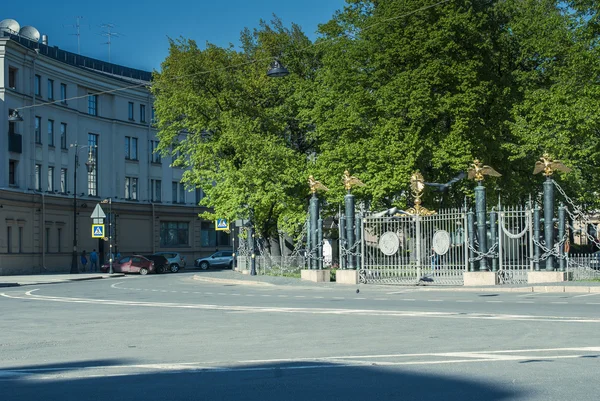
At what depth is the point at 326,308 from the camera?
20875 millimetres

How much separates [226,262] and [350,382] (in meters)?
64.3

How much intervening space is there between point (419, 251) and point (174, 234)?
5062 centimetres

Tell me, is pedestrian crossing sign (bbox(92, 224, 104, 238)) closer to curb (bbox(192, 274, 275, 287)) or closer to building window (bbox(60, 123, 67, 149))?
curb (bbox(192, 274, 275, 287))

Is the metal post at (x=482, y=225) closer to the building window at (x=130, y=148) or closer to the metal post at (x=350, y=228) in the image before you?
the metal post at (x=350, y=228)

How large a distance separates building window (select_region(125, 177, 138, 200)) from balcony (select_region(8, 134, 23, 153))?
15.0m

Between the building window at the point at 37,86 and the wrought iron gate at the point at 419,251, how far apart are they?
3479 centimetres

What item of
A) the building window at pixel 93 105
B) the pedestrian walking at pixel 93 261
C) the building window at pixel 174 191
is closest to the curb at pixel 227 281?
the pedestrian walking at pixel 93 261

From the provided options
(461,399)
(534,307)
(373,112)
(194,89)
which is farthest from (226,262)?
(461,399)

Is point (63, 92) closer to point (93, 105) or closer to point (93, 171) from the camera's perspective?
point (93, 105)

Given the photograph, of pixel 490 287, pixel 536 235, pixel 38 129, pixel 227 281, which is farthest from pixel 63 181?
pixel 536 235

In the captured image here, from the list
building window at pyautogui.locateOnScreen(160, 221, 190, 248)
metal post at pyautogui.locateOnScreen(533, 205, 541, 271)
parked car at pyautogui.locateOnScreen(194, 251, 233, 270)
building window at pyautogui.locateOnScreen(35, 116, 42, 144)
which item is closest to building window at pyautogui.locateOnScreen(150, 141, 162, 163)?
building window at pyautogui.locateOnScreen(160, 221, 190, 248)

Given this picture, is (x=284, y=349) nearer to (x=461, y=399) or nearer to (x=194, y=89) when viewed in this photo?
(x=461, y=399)

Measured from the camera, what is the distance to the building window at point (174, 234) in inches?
3120

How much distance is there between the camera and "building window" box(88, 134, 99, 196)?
69.5 meters
